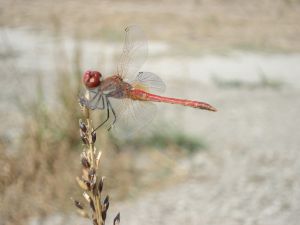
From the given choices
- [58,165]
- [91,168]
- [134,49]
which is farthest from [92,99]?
[58,165]

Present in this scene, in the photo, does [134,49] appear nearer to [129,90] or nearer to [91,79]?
[129,90]

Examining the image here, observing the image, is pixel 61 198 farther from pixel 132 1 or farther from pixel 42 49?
pixel 132 1

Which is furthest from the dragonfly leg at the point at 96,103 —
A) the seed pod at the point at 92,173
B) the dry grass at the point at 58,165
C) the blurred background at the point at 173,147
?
the dry grass at the point at 58,165

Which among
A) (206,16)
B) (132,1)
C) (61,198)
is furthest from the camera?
(132,1)

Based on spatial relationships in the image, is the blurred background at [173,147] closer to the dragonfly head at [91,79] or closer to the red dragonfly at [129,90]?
the red dragonfly at [129,90]

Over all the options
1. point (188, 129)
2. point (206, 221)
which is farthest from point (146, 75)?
point (188, 129)

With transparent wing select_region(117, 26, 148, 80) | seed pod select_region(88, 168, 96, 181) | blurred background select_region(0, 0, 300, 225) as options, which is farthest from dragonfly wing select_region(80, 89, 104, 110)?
blurred background select_region(0, 0, 300, 225)

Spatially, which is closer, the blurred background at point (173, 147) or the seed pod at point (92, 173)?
the seed pod at point (92, 173)
